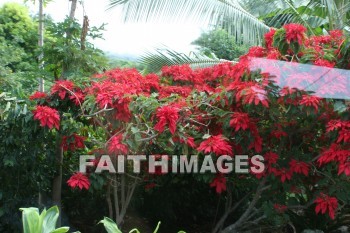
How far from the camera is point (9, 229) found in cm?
432

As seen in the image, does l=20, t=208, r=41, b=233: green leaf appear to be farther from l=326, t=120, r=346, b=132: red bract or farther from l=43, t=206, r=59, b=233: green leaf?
l=326, t=120, r=346, b=132: red bract

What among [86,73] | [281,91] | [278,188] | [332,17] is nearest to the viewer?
[281,91]

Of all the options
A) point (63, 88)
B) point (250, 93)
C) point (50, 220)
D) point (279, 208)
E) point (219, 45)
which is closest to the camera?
point (50, 220)

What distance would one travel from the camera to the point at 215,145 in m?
3.44

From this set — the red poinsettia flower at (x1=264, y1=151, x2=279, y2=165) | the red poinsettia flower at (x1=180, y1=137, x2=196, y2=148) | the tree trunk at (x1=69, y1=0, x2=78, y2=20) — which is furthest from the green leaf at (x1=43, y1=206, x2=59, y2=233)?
the tree trunk at (x1=69, y1=0, x2=78, y2=20)

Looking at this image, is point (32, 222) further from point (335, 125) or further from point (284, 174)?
point (335, 125)

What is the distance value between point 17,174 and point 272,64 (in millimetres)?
2167

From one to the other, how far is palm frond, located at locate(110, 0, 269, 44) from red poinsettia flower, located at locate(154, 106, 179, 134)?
8.63ft

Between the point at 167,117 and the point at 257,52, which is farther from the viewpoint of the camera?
the point at 257,52

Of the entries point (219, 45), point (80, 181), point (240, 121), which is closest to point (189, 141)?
point (240, 121)

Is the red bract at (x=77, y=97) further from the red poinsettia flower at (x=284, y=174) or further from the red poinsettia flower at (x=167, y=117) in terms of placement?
the red poinsettia flower at (x=284, y=174)

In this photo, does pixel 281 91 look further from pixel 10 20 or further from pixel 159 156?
Result: pixel 10 20

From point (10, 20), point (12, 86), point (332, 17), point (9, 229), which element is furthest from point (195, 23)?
point (10, 20)

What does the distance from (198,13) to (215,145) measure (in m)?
2.83
